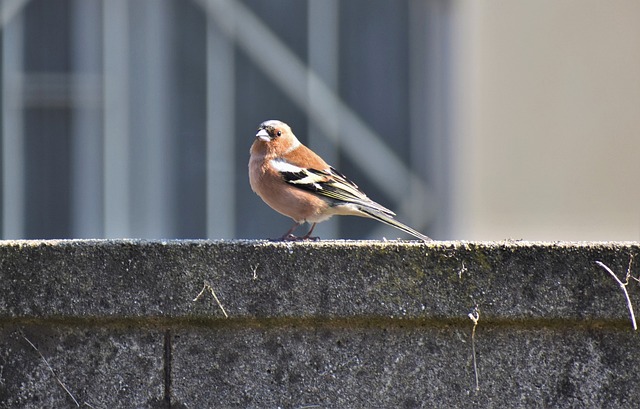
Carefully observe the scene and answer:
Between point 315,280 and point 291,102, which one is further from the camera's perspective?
point 291,102

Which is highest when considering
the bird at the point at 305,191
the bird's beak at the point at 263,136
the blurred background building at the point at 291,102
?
the blurred background building at the point at 291,102

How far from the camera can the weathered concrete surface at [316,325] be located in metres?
3.31

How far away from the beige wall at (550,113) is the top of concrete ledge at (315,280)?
8064mm

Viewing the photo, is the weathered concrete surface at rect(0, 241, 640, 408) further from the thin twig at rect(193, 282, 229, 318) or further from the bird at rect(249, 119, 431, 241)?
the bird at rect(249, 119, 431, 241)

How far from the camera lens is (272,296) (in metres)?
3.34

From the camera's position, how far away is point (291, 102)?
11930mm

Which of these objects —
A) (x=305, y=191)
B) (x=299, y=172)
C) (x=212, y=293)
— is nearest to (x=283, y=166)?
(x=299, y=172)

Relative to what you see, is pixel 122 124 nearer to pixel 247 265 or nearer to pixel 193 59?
pixel 193 59

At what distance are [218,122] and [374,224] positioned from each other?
6.11ft

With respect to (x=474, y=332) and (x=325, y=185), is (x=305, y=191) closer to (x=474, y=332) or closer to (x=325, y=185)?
(x=325, y=185)

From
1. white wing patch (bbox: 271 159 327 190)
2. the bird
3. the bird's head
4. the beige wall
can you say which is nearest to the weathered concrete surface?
the bird

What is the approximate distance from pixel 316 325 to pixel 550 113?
28.6 feet

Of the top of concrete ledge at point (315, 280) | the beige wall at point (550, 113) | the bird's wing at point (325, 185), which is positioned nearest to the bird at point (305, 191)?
the bird's wing at point (325, 185)

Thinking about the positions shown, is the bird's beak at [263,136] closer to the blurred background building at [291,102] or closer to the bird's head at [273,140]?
the bird's head at [273,140]
